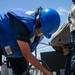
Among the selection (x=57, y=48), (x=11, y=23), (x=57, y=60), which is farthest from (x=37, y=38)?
(x=57, y=60)

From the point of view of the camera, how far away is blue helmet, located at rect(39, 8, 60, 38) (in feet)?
7.69

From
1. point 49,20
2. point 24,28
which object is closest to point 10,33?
point 24,28

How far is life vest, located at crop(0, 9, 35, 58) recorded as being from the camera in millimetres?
2350

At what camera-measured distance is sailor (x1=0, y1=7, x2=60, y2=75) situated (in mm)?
2260

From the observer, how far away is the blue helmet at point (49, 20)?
234cm

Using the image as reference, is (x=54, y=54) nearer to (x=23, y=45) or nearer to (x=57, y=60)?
(x=57, y=60)

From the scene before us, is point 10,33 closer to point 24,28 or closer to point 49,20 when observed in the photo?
point 24,28

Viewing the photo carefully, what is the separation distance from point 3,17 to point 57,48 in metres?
2.01

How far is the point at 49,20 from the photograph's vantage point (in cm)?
237

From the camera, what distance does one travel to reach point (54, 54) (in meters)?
4.79

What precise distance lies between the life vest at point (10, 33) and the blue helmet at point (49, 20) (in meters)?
0.09

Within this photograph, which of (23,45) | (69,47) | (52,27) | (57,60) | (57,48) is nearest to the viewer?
(23,45)

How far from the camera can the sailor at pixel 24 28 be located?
2.26 meters

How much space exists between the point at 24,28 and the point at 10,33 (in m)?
0.18
